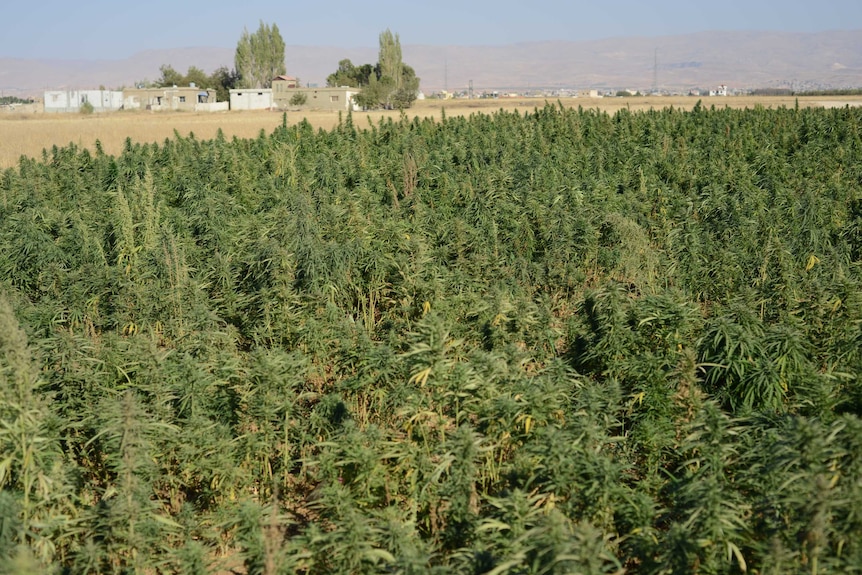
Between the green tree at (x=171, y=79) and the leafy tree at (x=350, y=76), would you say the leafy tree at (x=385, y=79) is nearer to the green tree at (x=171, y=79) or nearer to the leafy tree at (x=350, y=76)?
the leafy tree at (x=350, y=76)

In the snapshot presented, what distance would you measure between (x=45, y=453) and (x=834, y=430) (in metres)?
4.85

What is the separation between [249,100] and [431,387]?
233ft

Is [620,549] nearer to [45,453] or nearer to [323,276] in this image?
[45,453]

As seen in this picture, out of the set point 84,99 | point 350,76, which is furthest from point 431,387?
point 350,76

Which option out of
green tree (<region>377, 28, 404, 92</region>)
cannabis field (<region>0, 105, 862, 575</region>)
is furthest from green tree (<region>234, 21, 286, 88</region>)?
cannabis field (<region>0, 105, 862, 575</region>)

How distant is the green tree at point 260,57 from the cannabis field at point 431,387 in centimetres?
8554

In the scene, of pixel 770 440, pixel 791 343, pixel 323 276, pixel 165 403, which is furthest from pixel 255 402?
pixel 791 343

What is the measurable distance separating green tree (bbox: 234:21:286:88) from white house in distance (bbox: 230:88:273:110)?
63.7 ft

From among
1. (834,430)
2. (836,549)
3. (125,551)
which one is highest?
(834,430)

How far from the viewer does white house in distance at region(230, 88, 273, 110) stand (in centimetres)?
7350

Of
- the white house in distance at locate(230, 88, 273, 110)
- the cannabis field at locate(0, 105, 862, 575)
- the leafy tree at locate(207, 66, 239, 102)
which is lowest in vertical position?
the cannabis field at locate(0, 105, 862, 575)

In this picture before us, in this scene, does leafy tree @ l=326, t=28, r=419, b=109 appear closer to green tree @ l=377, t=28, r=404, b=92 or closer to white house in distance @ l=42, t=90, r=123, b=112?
green tree @ l=377, t=28, r=404, b=92

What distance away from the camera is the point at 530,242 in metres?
11.2

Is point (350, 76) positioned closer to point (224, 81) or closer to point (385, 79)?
point (224, 81)
